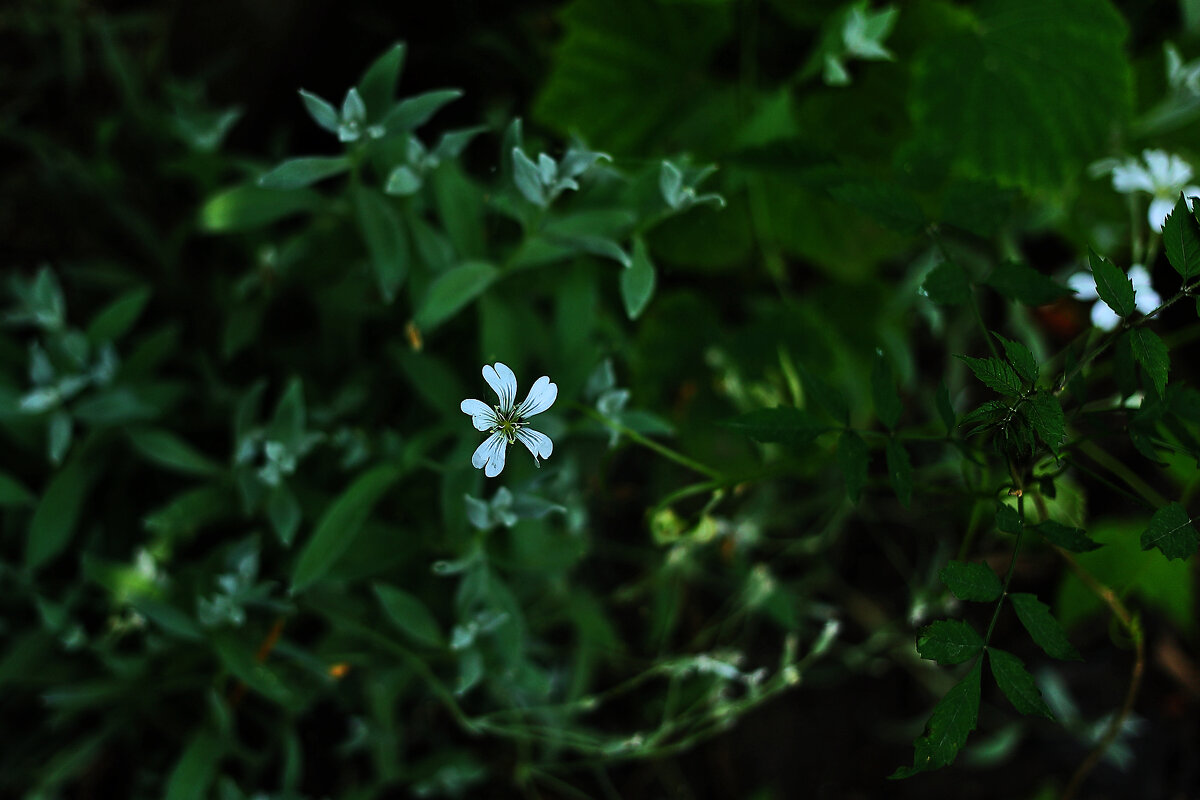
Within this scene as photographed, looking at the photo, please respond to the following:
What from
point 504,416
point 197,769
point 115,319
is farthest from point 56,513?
point 504,416

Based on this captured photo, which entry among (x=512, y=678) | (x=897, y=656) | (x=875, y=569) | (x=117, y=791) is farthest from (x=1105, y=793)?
(x=117, y=791)

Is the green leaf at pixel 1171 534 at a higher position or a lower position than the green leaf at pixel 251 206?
lower

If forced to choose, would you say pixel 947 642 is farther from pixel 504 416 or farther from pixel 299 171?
pixel 299 171

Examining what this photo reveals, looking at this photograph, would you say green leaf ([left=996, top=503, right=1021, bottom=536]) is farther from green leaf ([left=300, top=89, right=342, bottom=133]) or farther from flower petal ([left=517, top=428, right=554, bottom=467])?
green leaf ([left=300, top=89, right=342, bottom=133])

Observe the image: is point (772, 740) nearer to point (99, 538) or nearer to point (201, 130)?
point (99, 538)

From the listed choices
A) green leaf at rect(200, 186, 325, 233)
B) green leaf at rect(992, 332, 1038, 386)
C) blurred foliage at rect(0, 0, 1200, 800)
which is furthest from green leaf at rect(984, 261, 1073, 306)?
green leaf at rect(200, 186, 325, 233)

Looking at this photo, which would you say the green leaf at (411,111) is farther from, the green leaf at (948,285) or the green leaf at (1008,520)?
the green leaf at (1008,520)

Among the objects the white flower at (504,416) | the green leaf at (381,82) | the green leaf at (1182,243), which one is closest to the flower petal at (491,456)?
the white flower at (504,416)
